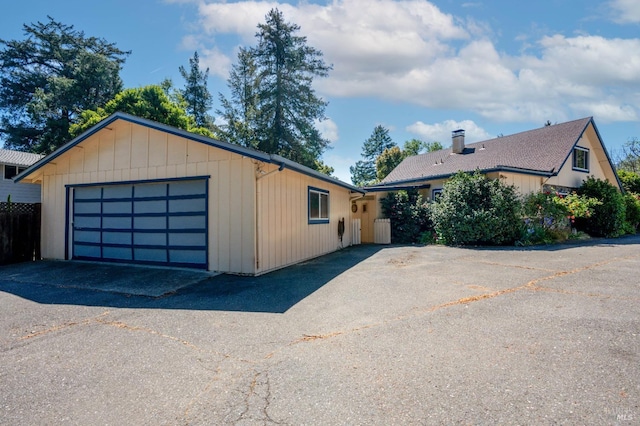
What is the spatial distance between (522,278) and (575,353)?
3.47 metres

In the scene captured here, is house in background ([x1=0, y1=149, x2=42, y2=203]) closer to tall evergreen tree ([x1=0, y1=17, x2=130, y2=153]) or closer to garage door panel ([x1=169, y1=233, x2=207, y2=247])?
tall evergreen tree ([x1=0, y1=17, x2=130, y2=153])

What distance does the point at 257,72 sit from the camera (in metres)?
25.0

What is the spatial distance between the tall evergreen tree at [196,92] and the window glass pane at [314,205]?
25.0m

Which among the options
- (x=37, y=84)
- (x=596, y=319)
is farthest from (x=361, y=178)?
(x=596, y=319)

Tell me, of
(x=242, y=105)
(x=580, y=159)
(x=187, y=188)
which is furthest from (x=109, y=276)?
(x=242, y=105)

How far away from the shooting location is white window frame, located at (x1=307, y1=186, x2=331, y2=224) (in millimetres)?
9828

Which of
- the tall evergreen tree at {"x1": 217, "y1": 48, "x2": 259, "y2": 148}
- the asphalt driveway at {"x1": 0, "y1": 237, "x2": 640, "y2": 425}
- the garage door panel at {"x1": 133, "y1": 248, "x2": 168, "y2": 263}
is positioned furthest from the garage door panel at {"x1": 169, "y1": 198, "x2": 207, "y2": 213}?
the tall evergreen tree at {"x1": 217, "y1": 48, "x2": 259, "y2": 148}

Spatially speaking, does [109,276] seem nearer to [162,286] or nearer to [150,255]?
[150,255]

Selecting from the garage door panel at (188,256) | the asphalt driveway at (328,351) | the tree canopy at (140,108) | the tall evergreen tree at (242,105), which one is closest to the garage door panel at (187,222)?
the garage door panel at (188,256)

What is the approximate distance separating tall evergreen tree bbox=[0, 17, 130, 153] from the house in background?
25.9 feet

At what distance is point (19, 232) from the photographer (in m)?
9.46

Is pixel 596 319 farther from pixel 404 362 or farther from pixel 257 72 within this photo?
pixel 257 72

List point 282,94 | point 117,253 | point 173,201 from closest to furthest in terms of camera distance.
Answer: point 173,201, point 117,253, point 282,94

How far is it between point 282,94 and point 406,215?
15052mm
